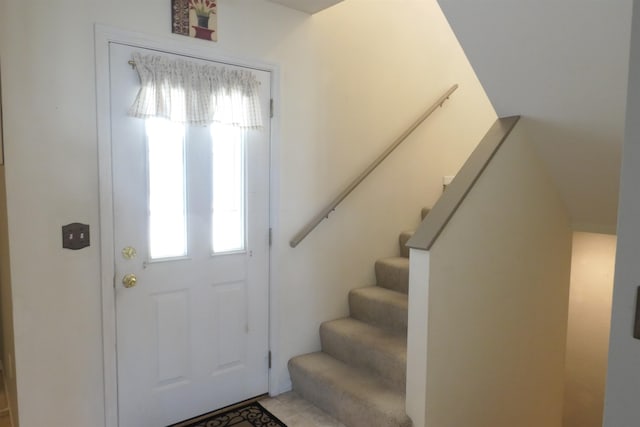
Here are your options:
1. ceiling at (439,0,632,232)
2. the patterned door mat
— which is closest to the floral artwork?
ceiling at (439,0,632,232)

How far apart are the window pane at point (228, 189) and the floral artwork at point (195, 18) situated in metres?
0.51

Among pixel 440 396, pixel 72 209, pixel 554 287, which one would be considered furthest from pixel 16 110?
pixel 554 287

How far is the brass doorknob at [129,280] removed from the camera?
2133mm

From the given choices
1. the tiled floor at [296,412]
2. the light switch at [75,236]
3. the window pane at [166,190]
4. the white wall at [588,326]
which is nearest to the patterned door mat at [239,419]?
the tiled floor at [296,412]

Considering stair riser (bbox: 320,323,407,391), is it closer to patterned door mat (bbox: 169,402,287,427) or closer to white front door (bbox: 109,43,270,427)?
white front door (bbox: 109,43,270,427)

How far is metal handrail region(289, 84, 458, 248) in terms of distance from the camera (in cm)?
273

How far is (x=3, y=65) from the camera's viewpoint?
1.77m

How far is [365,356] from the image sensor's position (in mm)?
2523

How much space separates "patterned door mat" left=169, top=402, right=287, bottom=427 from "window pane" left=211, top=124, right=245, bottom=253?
97cm

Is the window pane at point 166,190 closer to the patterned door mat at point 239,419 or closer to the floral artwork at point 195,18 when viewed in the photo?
the floral artwork at point 195,18

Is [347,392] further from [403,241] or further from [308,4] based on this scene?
[308,4]

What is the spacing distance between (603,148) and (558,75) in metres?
0.55

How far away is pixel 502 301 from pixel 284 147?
5.30 feet

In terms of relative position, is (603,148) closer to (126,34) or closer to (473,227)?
(473,227)
